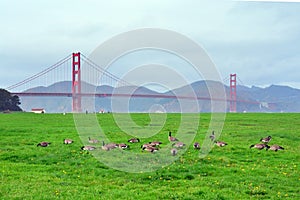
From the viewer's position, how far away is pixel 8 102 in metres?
45.2

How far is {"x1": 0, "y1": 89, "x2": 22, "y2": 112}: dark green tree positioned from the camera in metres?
44.3

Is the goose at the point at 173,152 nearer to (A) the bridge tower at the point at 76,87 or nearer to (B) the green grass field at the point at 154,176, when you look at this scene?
(B) the green grass field at the point at 154,176

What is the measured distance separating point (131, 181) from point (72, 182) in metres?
1.44

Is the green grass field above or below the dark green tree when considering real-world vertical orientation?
below

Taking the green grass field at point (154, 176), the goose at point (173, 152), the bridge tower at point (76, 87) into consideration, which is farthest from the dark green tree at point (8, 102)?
the goose at point (173, 152)

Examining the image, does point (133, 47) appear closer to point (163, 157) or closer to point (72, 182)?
point (72, 182)

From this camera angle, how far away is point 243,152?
1435 centimetres

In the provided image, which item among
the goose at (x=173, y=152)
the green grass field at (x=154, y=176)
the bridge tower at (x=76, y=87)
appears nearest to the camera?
the green grass field at (x=154, y=176)

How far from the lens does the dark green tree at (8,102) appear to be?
1743 inches

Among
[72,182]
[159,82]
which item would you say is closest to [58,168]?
[72,182]

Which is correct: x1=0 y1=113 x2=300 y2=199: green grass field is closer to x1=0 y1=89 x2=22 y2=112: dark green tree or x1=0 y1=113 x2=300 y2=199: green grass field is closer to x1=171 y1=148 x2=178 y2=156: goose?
x1=171 y1=148 x2=178 y2=156: goose

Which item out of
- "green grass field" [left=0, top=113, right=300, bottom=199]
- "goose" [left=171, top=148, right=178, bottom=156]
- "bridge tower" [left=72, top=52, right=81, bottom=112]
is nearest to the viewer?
"green grass field" [left=0, top=113, right=300, bottom=199]

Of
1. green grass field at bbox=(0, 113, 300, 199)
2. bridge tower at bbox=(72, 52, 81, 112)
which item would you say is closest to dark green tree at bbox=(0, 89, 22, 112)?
bridge tower at bbox=(72, 52, 81, 112)

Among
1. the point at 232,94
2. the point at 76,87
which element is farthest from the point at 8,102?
the point at 232,94
